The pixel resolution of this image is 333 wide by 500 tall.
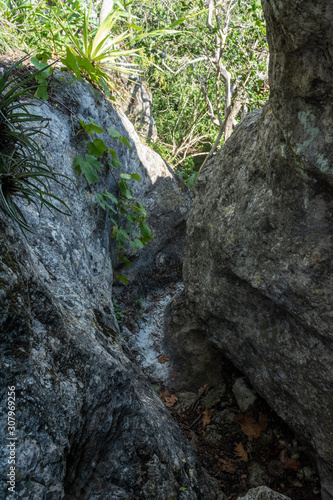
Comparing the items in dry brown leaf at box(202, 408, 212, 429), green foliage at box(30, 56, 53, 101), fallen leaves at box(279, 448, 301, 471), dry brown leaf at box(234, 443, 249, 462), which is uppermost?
green foliage at box(30, 56, 53, 101)

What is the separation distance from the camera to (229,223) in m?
2.89

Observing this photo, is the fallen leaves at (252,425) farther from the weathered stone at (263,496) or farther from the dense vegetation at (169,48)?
the dense vegetation at (169,48)

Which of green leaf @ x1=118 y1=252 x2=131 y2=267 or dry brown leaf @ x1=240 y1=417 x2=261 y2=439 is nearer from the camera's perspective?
dry brown leaf @ x1=240 y1=417 x2=261 y2=439

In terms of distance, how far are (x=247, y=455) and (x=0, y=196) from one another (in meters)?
2.77

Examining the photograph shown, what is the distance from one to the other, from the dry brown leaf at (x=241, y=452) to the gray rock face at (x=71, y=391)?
577 millimetres

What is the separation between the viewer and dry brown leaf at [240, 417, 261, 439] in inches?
121

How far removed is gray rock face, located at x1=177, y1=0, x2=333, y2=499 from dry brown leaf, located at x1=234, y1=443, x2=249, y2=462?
21.3 inches

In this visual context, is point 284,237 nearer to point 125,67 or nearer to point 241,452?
point 241,452

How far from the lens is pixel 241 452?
2.97 meters

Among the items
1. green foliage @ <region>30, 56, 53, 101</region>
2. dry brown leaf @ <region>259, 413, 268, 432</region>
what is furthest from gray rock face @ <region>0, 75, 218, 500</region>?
dry brown leaf @ <region>259, 413, 268, 432</region>

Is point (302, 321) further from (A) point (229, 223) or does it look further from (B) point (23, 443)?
(B) point (23, 443)

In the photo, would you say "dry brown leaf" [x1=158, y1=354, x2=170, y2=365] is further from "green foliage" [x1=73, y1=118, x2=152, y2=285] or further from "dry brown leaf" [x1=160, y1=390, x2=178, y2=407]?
"green foliage" [x1=73, y1=118, x2=152, y2=285]

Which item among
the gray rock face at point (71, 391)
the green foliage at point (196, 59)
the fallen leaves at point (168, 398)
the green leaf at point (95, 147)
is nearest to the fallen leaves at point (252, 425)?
the fallen leaves at point (168, 398)

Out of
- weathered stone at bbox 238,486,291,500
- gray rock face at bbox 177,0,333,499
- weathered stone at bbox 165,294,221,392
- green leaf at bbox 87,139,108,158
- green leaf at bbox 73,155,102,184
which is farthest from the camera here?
weathered stone at bbox 165,294,221,392
